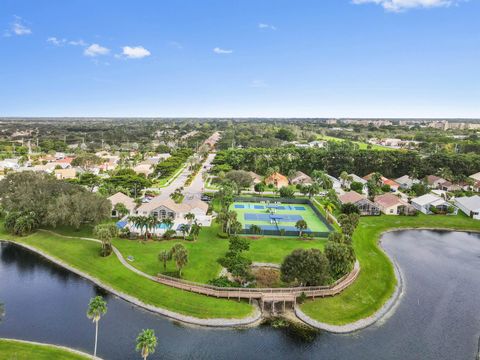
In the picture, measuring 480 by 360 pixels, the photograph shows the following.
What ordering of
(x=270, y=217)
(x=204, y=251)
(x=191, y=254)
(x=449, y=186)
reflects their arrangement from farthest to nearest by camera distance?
(x=449, y=186)
(x=270, y=217)
(x=204, y=251)
(x=191, y=254)

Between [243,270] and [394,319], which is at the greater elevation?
[243,270]

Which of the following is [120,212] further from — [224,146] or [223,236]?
[224,146]

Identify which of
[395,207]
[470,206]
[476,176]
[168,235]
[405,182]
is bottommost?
[168,235]

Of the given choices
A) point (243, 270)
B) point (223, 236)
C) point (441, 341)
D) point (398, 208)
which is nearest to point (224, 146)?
point (398, 208)

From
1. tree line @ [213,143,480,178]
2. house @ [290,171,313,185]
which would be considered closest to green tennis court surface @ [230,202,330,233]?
house @ [290,171,313,185]

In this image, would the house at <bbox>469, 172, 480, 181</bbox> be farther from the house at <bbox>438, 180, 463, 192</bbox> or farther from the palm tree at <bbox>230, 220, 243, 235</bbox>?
the palm tree at <bbox>230, 220, 243, 235</bbox>

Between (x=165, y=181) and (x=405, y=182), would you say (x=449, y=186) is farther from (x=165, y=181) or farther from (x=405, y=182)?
(x=165, y=181)

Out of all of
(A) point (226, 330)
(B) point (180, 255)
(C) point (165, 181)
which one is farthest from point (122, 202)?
(A) point (226, 330)
